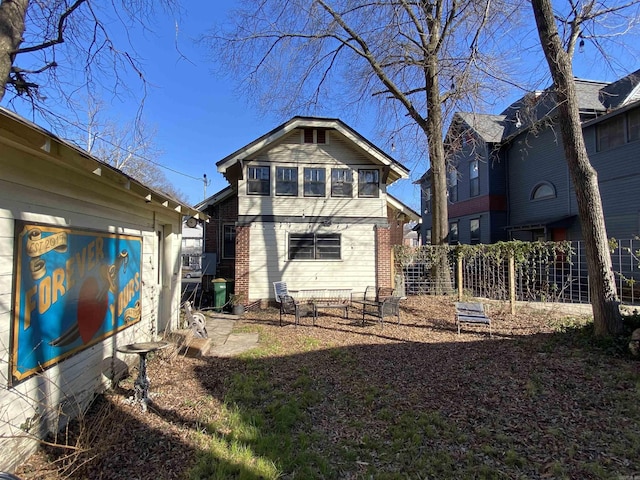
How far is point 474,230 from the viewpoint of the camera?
2067 cm

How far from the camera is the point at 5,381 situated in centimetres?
263

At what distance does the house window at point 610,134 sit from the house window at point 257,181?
13.6 metres

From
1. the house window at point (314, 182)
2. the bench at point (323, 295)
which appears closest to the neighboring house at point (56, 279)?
the bench at point (323, 295)

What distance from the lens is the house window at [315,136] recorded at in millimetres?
12188

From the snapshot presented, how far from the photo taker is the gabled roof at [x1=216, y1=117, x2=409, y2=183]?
11.5 m

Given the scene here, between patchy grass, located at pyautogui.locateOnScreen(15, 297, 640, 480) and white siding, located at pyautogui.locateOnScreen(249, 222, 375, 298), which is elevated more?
white siding, located at pyautogui.locateOnScreen(249, 222, 375, 298)

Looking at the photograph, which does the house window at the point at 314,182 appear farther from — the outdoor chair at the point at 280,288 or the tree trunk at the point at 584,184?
the tree trunk at the point at 584,184

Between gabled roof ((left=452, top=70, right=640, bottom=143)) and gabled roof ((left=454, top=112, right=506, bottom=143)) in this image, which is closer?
gabled roof ((left=452, top=70, right=640, bottom=143))

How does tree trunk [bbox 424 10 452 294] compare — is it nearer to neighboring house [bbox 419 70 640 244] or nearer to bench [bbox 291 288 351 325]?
neighboring house [bbox 419 70 640 244]

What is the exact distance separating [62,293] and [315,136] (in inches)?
402

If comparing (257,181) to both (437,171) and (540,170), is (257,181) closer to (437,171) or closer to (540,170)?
(437,171)

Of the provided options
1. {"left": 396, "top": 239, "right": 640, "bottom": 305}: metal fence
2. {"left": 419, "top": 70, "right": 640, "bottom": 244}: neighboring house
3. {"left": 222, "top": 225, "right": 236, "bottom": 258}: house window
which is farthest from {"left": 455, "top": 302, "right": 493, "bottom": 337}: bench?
{"left": 222, "top": 225, "right": 236, "bottom": 258}: house window

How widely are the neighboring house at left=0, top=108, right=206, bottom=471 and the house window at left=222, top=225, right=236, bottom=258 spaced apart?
9.14 metres

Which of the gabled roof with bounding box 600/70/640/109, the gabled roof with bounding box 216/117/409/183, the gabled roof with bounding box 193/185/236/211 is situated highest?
the gabled roof with bounding box 600/70/640/109
